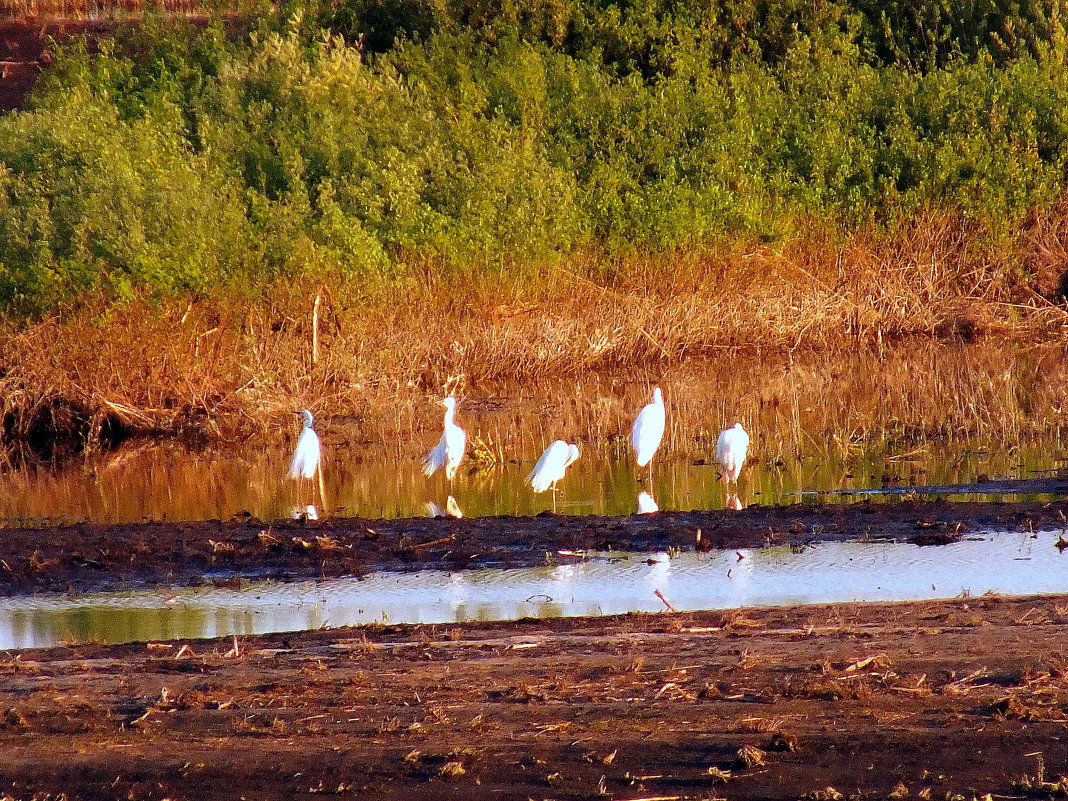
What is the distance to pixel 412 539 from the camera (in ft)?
35.6

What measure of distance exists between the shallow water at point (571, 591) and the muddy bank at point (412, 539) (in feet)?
0.79

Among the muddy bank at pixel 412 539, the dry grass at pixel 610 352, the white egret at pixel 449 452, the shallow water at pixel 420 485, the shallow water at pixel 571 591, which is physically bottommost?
the shallow water at pixel 571 591

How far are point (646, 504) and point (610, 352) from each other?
11181mm

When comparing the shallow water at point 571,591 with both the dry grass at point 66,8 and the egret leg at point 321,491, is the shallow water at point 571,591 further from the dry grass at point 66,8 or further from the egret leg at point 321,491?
the dry grass at point 66,8

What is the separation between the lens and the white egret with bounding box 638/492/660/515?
12.2 meters

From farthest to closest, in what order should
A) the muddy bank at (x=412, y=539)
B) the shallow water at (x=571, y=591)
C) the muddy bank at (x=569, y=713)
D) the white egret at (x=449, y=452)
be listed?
the white egret at (x=449, y=452) → the muddy bank at (x=412, y=539) → the shallow water at (x=571, y=591) → the muddy bank at (x=569, y=713)

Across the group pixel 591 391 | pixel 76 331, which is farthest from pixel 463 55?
pixel 76 331

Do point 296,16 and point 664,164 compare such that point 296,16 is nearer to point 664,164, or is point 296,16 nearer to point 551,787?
point 664,164

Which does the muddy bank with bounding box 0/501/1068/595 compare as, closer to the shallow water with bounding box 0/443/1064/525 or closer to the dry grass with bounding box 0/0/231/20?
the shallow water with bounding box 0/443/1064/525

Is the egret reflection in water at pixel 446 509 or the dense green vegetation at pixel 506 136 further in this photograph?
the dense green vegetation at pixel 506 136

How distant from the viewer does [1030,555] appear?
32.7 feet

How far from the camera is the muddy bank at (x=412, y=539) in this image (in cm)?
1031

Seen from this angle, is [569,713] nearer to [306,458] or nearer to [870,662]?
[870,662]

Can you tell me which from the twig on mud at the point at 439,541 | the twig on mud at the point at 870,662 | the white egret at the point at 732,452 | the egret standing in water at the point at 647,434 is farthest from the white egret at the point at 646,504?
the twig on mud at the point at 870,662
